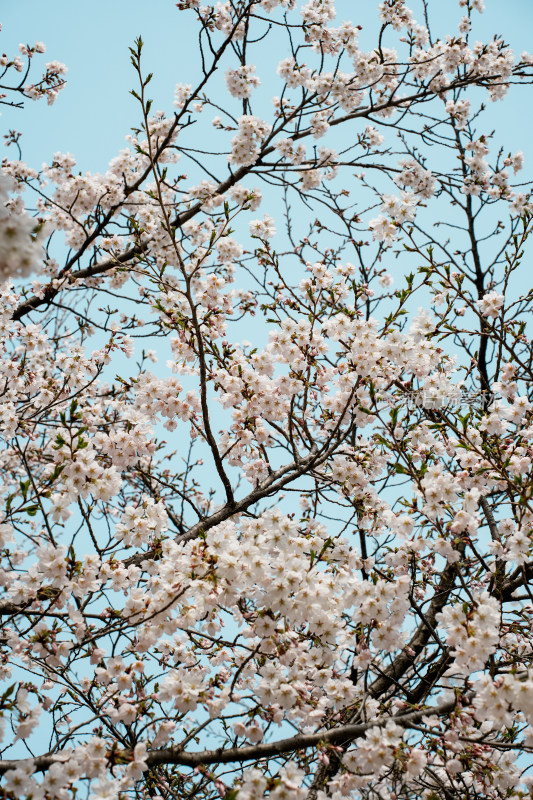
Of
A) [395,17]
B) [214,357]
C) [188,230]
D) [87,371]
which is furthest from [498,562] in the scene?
[395,17]

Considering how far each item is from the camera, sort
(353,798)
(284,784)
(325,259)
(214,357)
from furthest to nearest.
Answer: (325,259)
(214,357)
(353,798)
(284,784)

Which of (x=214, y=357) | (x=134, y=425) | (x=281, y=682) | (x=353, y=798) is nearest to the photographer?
(x=281, y=682)

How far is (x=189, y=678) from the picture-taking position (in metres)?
2.68

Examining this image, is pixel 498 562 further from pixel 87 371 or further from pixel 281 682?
pixel 87 371

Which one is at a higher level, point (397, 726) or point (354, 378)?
point (354, 378)

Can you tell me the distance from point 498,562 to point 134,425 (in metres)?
2.57

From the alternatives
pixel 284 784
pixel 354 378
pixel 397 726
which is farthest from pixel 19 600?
pixel 354 378

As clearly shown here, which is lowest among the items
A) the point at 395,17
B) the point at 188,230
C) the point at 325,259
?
the point at 325,259

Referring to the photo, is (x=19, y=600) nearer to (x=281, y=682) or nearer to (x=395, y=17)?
(x=281, y=682)

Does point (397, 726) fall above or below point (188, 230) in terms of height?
below

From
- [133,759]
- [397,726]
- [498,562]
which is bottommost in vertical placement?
[133,759]

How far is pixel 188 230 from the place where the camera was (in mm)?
5762

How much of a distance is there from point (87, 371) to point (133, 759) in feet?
9.26

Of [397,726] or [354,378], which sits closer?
[397,726]
